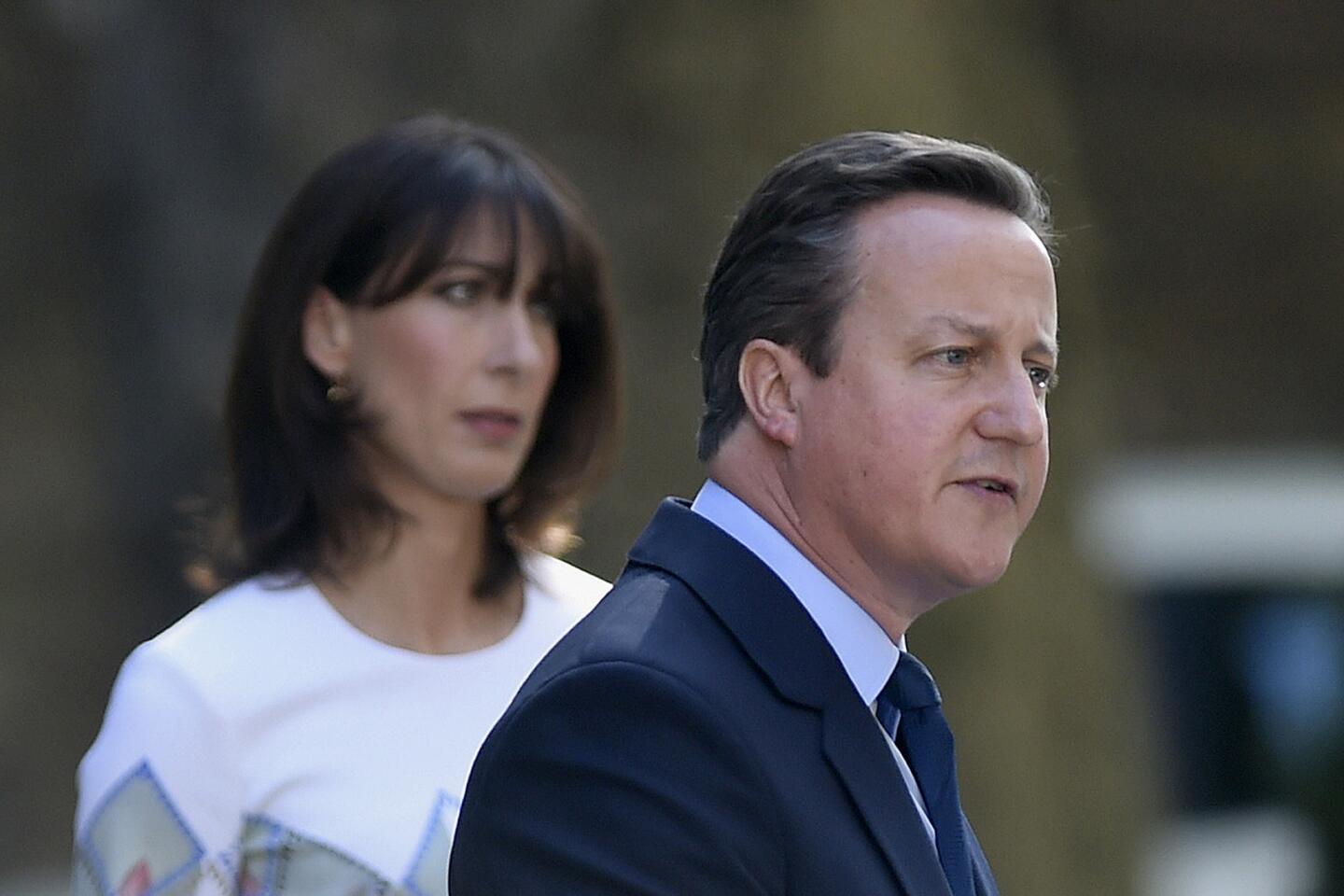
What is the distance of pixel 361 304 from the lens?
115 inches

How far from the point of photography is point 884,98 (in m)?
5.06

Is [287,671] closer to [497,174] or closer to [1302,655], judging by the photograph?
[497,174]

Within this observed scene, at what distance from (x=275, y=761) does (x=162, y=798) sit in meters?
0.14

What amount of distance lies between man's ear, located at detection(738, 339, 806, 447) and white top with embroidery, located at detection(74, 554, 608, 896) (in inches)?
31.6

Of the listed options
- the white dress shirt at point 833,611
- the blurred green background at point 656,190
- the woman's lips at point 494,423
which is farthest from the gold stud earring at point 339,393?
the blurred green background at point 656,190

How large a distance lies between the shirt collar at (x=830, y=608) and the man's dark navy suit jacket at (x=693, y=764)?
0.13 ft

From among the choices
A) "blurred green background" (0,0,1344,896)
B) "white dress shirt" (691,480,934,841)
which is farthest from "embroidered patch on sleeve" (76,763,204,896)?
"blurred green background" (0,0,1344,896)

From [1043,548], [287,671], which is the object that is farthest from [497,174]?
[1043,548]

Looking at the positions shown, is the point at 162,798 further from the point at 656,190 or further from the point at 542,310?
the point at 656,190

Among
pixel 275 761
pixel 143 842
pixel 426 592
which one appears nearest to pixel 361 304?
pixel 426 592

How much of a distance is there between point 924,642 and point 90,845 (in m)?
2.80

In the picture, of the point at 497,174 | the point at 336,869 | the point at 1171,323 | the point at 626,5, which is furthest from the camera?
the point at 1171,323

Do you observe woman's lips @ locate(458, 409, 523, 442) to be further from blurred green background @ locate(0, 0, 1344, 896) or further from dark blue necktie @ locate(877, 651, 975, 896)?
blurred green background @ locate(0, 0, 1344, 896)

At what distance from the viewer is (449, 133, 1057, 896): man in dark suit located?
70.2 inches
